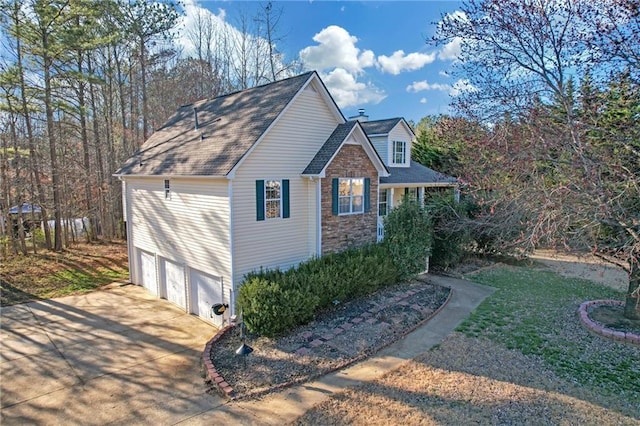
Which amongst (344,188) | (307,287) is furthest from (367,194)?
(307,287)

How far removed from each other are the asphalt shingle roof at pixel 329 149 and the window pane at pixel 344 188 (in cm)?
122

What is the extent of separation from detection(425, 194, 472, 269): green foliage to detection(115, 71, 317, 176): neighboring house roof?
24.2 feet

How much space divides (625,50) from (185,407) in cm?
1129

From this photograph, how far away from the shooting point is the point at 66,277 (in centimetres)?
1614

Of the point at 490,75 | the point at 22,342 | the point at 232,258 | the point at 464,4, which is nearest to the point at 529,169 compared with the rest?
the point at 490,75

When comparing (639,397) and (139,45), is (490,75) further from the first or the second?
(139,45)

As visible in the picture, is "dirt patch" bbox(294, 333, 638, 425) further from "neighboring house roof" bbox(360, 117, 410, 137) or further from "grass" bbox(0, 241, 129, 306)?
"grass" bbox(0, 241, 129, 306)

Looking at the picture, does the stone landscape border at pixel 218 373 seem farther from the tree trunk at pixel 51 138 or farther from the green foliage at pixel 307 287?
the tree trunk at pixel 51 138

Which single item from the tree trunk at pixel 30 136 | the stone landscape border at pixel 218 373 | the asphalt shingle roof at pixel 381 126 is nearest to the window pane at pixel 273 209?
the stone landscape border at pixel 218 373

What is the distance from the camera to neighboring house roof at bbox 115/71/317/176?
1052cm

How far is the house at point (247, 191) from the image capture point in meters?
10.3

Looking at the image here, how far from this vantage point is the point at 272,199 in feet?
36.2

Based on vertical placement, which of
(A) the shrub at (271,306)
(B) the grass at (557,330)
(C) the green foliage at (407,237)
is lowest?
(B) the grass at (557,330)

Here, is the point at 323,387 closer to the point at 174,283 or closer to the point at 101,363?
the point at 101,363
